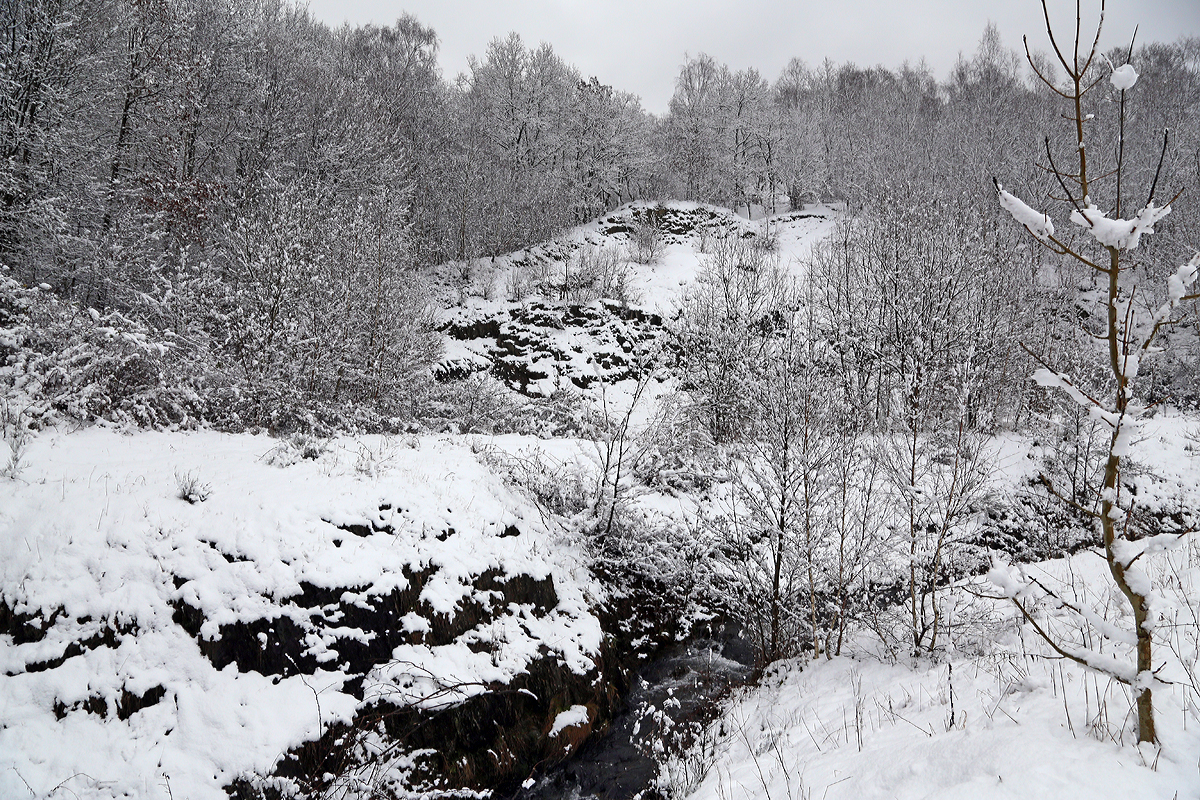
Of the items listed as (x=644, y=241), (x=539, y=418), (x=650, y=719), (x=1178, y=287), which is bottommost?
(x=650, y=719)

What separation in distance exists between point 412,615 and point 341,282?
10553 mm

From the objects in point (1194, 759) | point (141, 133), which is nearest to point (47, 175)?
point (141, 133)

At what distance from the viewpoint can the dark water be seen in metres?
6.46

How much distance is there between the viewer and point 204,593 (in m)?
6.31

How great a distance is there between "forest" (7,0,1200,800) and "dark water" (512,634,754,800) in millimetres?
89

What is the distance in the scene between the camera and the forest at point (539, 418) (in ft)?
18.5

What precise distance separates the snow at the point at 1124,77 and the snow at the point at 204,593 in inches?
290

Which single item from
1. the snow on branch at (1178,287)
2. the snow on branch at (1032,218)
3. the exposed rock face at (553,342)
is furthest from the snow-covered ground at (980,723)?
the exposed rock face at (553,342)

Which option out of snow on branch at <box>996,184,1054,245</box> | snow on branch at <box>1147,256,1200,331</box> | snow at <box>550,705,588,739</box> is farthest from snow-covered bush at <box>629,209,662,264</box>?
snow on branch at <box>1147,256,1200,331</box>

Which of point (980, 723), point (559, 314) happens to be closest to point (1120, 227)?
point (980, 723)

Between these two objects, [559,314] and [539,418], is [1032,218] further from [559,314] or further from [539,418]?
[559,314]

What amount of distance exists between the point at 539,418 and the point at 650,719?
11.5m

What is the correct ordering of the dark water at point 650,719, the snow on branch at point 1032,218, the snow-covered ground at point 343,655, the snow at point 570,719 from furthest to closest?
the snow at point 570,719 < the dark water at point 650,719 < the snow-covered ground at point 343,655 < the snow on branch at point 1032,218

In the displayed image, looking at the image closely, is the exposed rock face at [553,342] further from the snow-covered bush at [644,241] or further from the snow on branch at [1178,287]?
the snow on branch at [1178,287]
